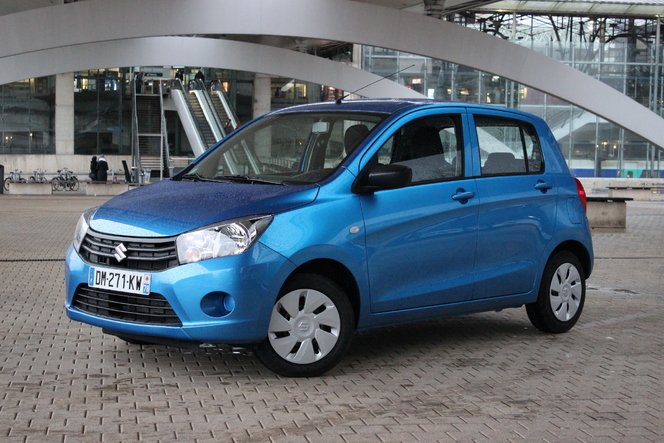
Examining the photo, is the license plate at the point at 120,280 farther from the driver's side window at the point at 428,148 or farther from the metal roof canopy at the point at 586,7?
the metal roof canopy at the point at 586,7

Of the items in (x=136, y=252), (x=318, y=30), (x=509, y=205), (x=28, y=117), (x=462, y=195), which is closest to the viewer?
(x=136, y=252)

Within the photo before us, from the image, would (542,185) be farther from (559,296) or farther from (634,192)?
(634,192)

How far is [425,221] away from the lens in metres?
6.59

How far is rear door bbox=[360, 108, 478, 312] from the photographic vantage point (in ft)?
20.8

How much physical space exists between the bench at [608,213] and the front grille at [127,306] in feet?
55.6

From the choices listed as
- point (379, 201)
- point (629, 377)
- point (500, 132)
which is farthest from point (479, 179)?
point (629, 377)

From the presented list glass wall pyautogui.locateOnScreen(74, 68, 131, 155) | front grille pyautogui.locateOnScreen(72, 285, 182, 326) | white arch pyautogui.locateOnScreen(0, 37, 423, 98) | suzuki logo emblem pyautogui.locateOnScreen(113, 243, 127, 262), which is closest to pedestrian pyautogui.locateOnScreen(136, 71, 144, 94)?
glass wall pyautogui.locateOnScreen(74, 68, 131, 155)

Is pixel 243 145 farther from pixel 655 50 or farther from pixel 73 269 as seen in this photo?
pixel 655 50

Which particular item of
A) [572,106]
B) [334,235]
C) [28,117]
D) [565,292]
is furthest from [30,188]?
[334,235]

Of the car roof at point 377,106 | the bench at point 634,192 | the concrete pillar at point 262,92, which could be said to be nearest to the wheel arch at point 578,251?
the car roof at point 377,106

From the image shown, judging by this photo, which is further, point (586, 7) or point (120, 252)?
point (586, 7)

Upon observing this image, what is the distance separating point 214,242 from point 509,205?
104 inches

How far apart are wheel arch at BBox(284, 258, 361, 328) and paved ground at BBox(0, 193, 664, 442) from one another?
48cm

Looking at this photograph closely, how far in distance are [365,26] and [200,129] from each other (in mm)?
18487
